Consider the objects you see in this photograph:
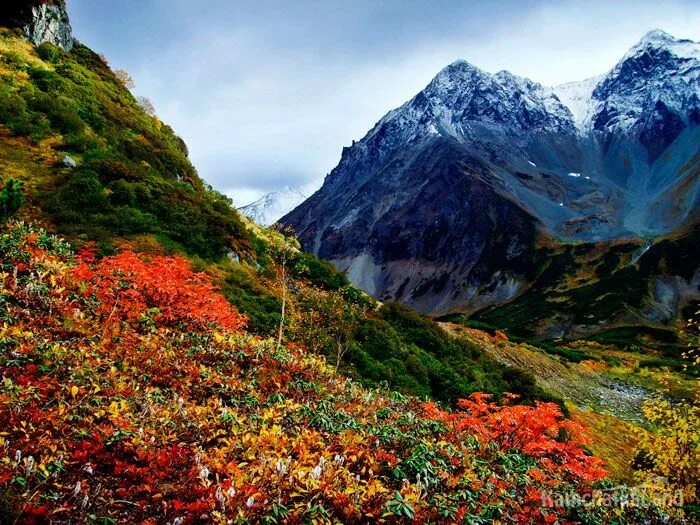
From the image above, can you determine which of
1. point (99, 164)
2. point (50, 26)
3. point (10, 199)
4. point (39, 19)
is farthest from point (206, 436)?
point (50, 26)

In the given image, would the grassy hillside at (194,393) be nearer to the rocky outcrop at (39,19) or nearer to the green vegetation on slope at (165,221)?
the green vegetation on slope at (165,221)

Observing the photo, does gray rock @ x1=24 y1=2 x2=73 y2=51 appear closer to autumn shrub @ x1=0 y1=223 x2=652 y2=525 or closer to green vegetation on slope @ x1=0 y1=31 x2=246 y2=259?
green vegetation on slope @ x1=0 y1=31 x2=246 y2=259

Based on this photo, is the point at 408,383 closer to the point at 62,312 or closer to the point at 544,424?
the point at 544,424

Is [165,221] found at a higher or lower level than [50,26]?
lower

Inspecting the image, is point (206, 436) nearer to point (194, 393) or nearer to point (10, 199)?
point (194, 393)

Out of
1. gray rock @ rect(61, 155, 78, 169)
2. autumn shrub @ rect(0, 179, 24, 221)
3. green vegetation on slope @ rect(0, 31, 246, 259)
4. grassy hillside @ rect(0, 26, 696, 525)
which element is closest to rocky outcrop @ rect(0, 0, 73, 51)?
green vegetation on slope @ rect(0, 31, 246, 259)

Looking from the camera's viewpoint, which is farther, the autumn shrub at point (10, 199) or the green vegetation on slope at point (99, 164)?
the green vegetation on slope at point (99, 164)

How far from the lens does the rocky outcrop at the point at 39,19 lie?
2973 cm

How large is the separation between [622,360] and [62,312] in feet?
169

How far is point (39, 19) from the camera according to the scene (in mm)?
31078

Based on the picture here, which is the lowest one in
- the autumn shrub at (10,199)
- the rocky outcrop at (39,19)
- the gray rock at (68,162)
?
the autumn shrub at (10,199)

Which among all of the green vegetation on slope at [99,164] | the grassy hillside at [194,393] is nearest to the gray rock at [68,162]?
the grassy hillside at [194,393]

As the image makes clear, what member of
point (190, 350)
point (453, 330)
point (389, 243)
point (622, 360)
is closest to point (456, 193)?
point (389, 243)

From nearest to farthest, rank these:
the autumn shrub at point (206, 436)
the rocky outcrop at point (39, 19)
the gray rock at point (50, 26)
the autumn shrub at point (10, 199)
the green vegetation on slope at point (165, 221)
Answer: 1. the autumn shrub at point (206, 436)
2. the autumn shrub at point (10, 199)
3. the green vegetation on slope at point (165, 221)
4. the rocky outcrop at point (39, 19)
5. the gray rock at point (50, 26)
